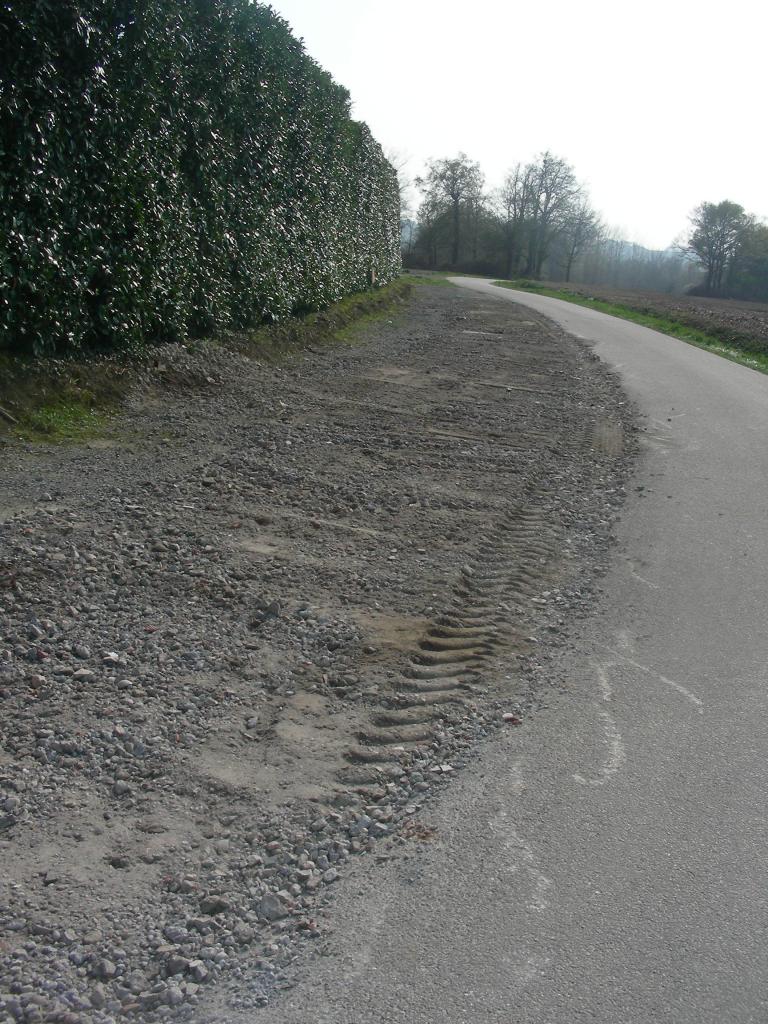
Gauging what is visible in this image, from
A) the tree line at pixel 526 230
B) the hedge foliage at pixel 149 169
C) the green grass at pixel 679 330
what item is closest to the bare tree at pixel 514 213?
the tree line at pixel 526 230

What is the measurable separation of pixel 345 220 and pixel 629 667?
1571 centimetres

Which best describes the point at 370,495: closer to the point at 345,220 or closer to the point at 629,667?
the point at 629,667

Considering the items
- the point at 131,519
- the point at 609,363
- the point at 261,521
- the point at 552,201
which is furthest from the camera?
the point at 552,201

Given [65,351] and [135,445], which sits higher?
[65,351]

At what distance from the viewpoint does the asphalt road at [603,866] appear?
2482 millimetres

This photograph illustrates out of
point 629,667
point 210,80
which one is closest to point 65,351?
point 210,80

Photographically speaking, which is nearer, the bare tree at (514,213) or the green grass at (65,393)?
the green grass at (65,393)

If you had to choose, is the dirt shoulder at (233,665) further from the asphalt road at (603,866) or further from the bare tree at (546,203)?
the bare tree at (546,203)

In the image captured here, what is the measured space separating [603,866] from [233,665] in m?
2.04

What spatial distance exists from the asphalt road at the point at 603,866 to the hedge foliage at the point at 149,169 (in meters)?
5.61

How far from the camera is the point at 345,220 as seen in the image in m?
18.3

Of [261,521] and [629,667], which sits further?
[261,521]

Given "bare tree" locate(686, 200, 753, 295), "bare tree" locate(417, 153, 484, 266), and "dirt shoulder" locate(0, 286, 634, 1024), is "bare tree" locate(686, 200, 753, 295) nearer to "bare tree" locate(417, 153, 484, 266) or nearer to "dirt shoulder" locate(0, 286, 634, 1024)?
"bare tree" locate(417, 153, 484, 266)

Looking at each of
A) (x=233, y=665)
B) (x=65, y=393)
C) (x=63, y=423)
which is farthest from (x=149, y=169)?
(x=233, y=665)
